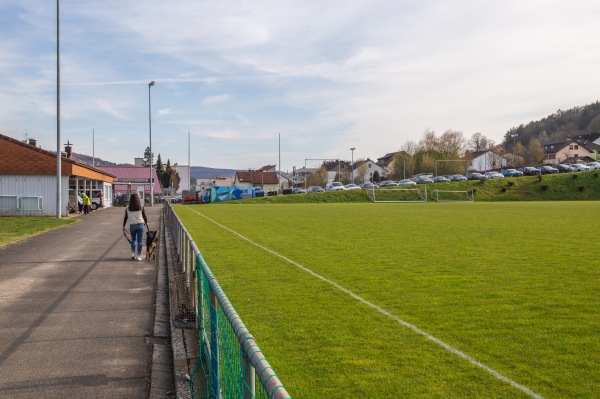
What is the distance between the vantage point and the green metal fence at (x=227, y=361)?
2577 mm

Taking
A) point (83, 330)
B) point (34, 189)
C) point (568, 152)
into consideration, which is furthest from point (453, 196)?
point (568, 152)

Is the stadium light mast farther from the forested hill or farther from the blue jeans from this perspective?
the forested hill

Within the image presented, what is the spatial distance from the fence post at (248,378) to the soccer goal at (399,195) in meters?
71.0

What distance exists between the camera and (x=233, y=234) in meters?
22.2

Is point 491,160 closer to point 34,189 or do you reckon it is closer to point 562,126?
point 562,126

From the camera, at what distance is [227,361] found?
403cm

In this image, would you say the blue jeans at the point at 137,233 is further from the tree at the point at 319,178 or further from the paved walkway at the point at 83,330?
the tree at the point at 319,178

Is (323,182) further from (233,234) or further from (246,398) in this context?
(246,398)

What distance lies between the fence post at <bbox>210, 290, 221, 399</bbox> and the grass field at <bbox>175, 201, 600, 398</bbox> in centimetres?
74


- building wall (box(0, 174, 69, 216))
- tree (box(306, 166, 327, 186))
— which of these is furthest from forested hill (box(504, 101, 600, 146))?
building wall (box(0, 174, 69, 216))

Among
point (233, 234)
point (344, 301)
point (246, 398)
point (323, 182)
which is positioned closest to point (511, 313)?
→ point (344, 301)

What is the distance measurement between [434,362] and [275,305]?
3367 mm

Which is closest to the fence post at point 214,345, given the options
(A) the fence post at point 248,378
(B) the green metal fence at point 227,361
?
(B) the green metal fence at point 227,361

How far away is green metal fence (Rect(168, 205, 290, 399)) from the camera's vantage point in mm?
2577
